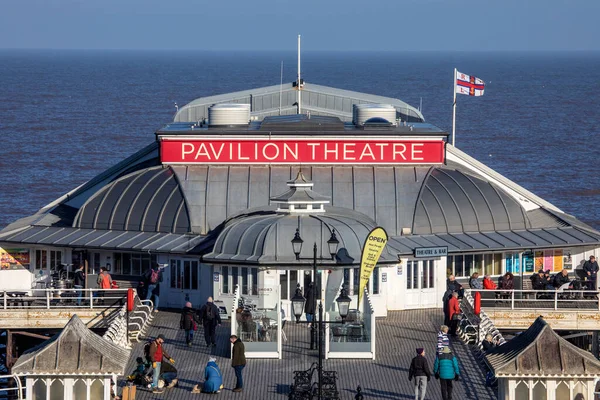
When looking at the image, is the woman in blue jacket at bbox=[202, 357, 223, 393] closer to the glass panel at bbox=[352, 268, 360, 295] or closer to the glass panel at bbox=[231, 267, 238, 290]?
the glass panel at bbox=[231, 267, 238, 290]

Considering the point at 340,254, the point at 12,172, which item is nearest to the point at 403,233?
the point at 340,254

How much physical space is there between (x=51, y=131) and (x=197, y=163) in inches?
3100

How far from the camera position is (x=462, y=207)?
51.3 metres

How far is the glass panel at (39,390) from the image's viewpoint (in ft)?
107

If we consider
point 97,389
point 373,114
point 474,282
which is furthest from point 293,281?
point 97,389

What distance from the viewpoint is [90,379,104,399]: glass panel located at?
3300 cm

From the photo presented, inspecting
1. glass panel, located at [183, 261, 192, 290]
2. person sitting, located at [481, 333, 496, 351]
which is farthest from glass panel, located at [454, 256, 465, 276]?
person sitting, located at [481, 333, 496, 351]

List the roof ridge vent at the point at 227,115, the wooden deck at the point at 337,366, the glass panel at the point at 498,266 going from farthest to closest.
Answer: the roof ridge vent at the point at 227,115
the glass panel at the point at 498,266
the wooden deck at the point at 337,366

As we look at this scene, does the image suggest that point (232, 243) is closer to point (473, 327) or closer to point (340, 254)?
point (340, 254)

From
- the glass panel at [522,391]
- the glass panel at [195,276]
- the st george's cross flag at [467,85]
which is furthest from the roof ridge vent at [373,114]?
the glass panel at [522,391]

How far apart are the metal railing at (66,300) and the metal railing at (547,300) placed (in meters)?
10.3

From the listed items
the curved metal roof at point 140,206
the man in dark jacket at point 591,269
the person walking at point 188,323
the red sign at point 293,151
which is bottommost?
the person walking at point 188,323

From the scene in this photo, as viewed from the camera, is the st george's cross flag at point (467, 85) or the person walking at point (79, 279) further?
the st george's cross flag at point (467, 85)

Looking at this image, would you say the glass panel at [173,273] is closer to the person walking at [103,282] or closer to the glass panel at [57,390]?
the person walking at [103,282]
